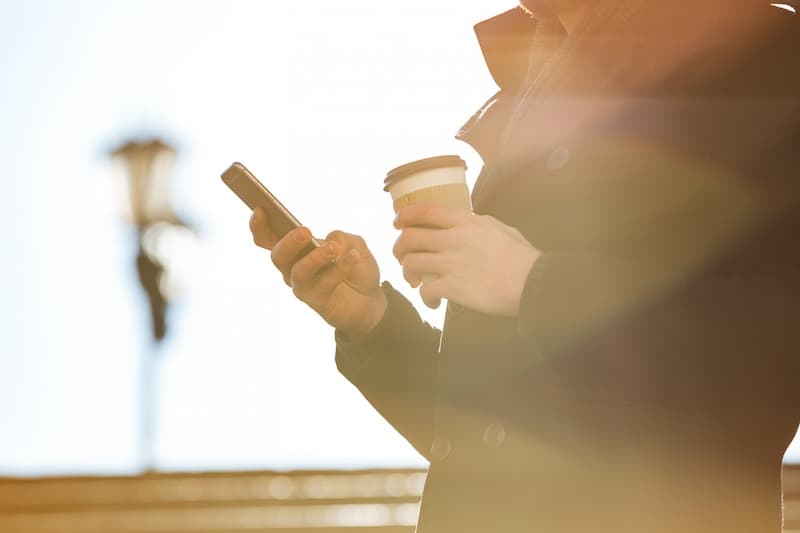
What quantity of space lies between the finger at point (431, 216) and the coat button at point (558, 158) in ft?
0.81

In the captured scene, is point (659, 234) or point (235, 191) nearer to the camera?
point (659, 234)

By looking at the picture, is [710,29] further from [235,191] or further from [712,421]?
[235,191]

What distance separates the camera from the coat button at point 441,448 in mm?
2713

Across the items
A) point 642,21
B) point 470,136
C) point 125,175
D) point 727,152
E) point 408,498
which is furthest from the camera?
point 125,175

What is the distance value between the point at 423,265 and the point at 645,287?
0.40 m

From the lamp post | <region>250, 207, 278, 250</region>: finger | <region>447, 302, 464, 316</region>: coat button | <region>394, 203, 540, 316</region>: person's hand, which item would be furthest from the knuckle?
the lamp post

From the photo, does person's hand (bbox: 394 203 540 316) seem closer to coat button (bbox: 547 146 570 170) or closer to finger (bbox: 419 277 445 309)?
finger (bbox: 419 277 445 309)

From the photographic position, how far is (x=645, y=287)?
2352 mm

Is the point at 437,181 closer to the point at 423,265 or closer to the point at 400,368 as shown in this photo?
the point at 423,265

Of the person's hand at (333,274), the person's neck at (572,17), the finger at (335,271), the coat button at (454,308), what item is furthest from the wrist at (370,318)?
the person's neck at (572,17)

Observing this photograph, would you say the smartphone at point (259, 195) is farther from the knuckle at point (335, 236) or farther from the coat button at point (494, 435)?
the coat button at point (494, 435)

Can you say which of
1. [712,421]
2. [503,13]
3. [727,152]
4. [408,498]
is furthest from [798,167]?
[408,498]

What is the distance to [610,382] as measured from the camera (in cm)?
236

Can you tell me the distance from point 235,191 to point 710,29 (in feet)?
3.96
